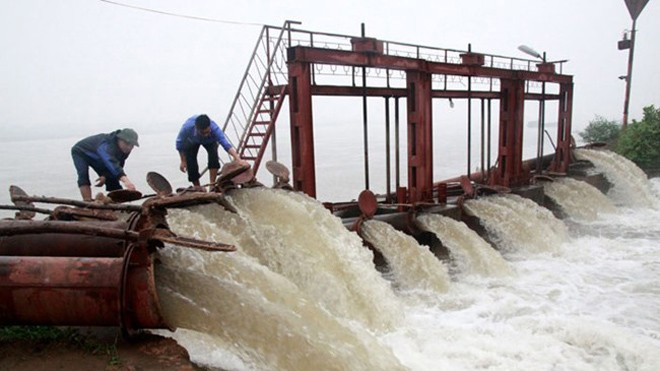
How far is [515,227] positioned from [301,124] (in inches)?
192

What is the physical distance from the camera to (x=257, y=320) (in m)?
3.51

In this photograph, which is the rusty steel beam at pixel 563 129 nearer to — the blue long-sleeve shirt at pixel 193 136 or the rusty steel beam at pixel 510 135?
the rusty steel beam at pixel 510 135

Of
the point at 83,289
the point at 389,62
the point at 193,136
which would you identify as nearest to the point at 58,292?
the point at 83,289

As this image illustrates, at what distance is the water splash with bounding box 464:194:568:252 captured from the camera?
9.40 m

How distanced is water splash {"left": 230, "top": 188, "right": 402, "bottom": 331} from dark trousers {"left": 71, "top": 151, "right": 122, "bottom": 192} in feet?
7.04

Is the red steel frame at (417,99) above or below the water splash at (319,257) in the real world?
above

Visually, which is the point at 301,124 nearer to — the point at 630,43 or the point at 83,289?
the point at 83,289

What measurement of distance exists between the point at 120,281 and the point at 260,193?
3062 mm

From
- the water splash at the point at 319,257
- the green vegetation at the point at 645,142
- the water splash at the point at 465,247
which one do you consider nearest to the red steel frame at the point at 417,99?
the water splash at the point at 465,247

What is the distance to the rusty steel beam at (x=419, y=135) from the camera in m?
9.64

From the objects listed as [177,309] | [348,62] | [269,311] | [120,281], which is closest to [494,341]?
[269,311]

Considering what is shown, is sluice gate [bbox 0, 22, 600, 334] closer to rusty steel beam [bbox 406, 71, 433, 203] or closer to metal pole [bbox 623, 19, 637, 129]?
rusty steel beam [bbox 406, 71, 433, 203]

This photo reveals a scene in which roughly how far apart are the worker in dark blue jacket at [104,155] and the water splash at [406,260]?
3.63 meters

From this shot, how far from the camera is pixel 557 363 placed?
4820 mm
